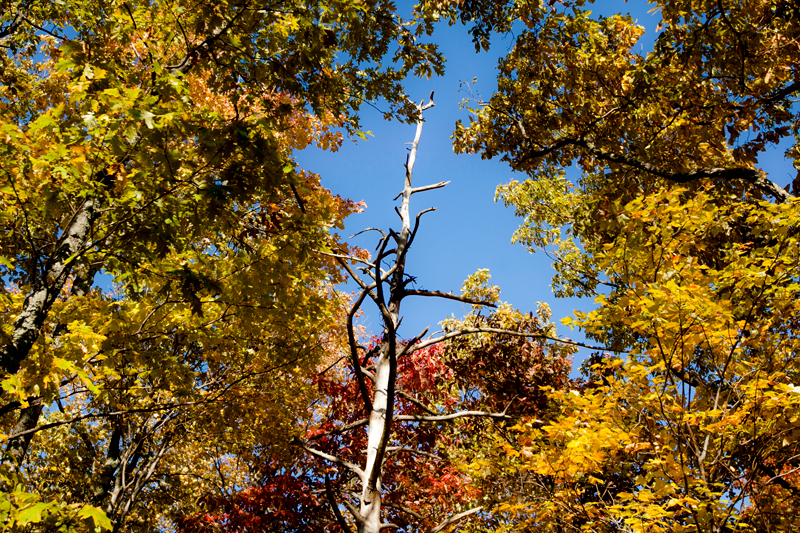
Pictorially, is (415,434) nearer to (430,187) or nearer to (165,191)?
(430,187)

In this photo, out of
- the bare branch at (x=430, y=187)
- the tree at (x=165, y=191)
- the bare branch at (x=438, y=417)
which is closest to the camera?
the tree at (x=165, y=191)

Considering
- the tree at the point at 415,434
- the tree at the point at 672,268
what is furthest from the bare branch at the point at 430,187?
the tree at the point at 672,268

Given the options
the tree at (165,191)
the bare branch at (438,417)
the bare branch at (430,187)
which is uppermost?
the bare branch at (430,187)

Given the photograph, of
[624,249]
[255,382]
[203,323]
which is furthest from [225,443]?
[624,249]

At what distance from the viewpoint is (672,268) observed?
14.8 feet

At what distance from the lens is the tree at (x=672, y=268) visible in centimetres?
382

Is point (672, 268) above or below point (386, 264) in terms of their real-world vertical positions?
below

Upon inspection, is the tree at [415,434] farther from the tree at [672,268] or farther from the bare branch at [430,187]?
the tree at [672,268]

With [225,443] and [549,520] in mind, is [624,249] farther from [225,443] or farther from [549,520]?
[225,443]

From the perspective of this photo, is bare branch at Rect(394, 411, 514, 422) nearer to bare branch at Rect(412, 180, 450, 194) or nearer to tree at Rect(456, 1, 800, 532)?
tree at Rect(456, 1, 800, 532)

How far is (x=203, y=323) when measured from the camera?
17.3 feet

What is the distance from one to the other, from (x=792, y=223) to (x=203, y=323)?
619 cm

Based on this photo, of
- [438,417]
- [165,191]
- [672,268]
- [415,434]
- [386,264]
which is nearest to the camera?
[165,191]

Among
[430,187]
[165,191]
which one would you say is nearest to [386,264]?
[430,187]
